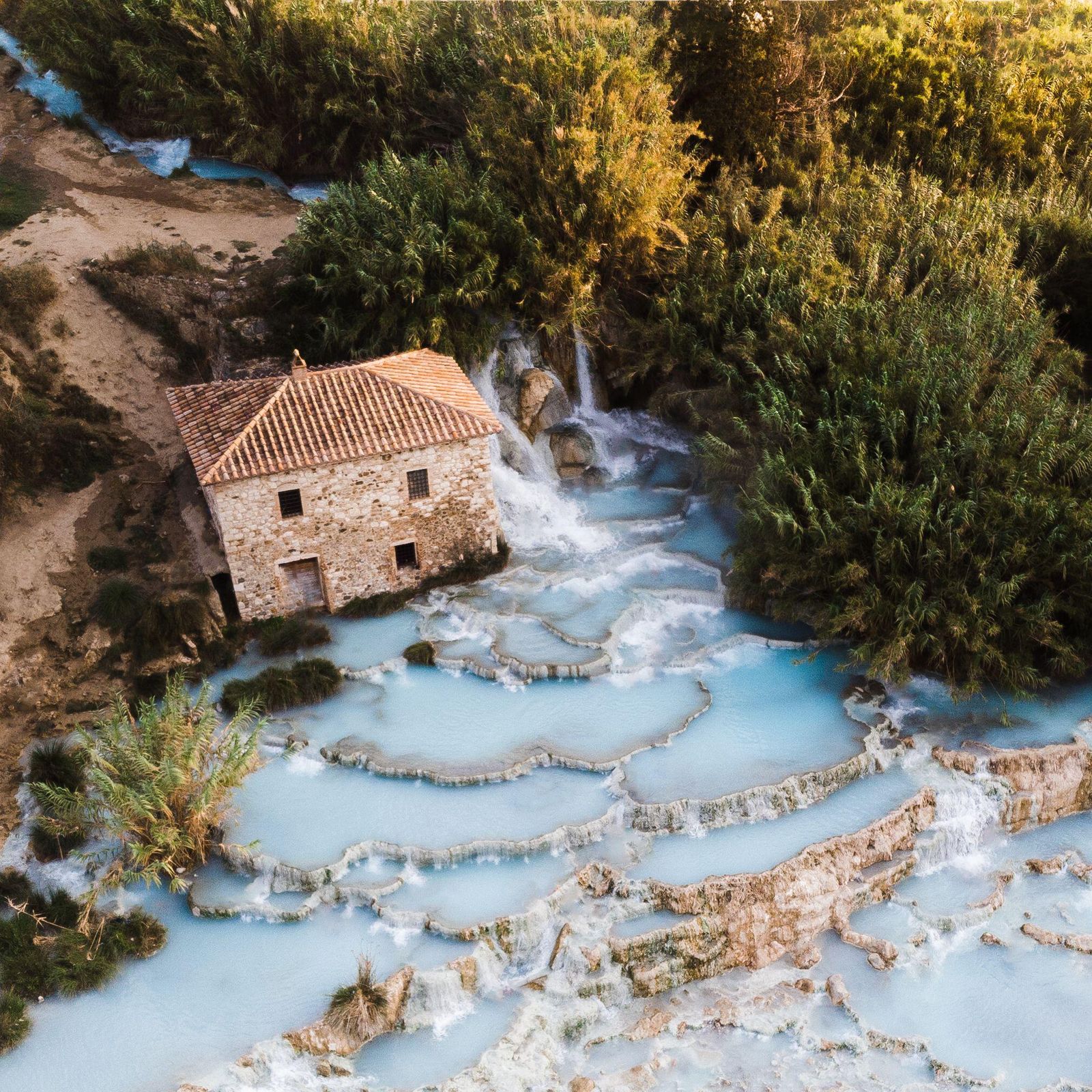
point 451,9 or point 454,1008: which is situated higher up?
point 451,9

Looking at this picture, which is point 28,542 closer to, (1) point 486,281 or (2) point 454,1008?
(1) point 486,281

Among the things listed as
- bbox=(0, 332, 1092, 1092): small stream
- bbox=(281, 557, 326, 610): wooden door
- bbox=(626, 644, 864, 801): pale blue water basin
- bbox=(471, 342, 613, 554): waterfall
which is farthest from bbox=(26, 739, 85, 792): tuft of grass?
bbox=(471, 342, 613, 554): waterfall

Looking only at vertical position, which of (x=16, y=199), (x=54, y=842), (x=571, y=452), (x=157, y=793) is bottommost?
(x=54, y=842)

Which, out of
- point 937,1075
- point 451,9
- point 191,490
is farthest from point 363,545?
point 451,9

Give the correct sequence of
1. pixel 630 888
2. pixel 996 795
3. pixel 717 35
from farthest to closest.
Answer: pixel 717 35 < pixel 996 795 < pixel 630 888

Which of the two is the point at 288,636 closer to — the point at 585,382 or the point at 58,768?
the point at 58,768

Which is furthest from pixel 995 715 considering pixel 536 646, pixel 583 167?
pixel 583 167
